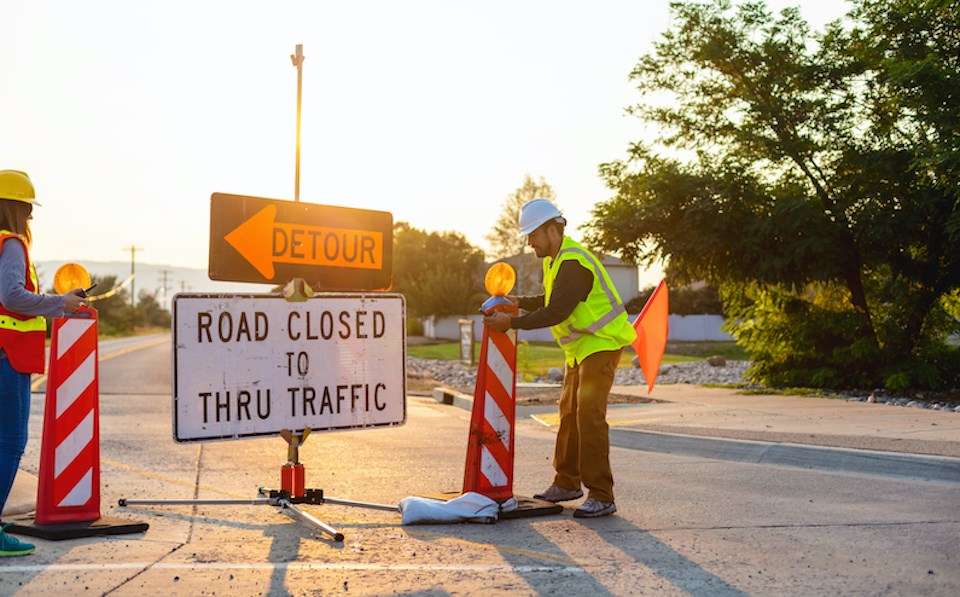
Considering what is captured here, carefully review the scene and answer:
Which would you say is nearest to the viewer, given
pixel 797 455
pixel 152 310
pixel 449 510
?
pixel 449 510

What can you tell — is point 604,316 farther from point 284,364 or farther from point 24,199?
point 24,199

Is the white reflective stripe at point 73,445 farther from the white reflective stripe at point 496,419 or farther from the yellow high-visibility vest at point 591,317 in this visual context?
the yellow high-visibility vest at point 591,317

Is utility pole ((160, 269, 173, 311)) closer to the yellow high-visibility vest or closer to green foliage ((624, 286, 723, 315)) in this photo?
green foliage ((624, 286, 723, 315))

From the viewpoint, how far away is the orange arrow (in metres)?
6.70

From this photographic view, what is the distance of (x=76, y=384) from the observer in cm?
609

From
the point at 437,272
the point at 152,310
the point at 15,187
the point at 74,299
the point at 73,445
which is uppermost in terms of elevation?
the point at 437,272

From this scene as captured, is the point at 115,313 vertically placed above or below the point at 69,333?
above

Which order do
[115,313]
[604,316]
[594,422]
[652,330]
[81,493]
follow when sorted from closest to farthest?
[81,493]
[594,422]
[604,316]
[652,330]
[115,313]

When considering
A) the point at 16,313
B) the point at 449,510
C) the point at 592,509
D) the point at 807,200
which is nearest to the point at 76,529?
the point at 16,313

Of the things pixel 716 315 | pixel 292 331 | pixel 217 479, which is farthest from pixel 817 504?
pixel 716 315

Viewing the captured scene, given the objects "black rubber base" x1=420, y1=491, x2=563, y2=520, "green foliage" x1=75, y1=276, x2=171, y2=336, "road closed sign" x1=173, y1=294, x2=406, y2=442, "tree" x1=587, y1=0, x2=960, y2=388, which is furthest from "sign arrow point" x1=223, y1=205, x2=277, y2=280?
"green foliage" x1=75, y1=276, x2=171, y2=336

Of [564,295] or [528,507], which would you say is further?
[528,507]

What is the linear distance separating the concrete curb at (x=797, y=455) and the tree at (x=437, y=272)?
50633mm

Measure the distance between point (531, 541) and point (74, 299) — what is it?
2.93 metres
